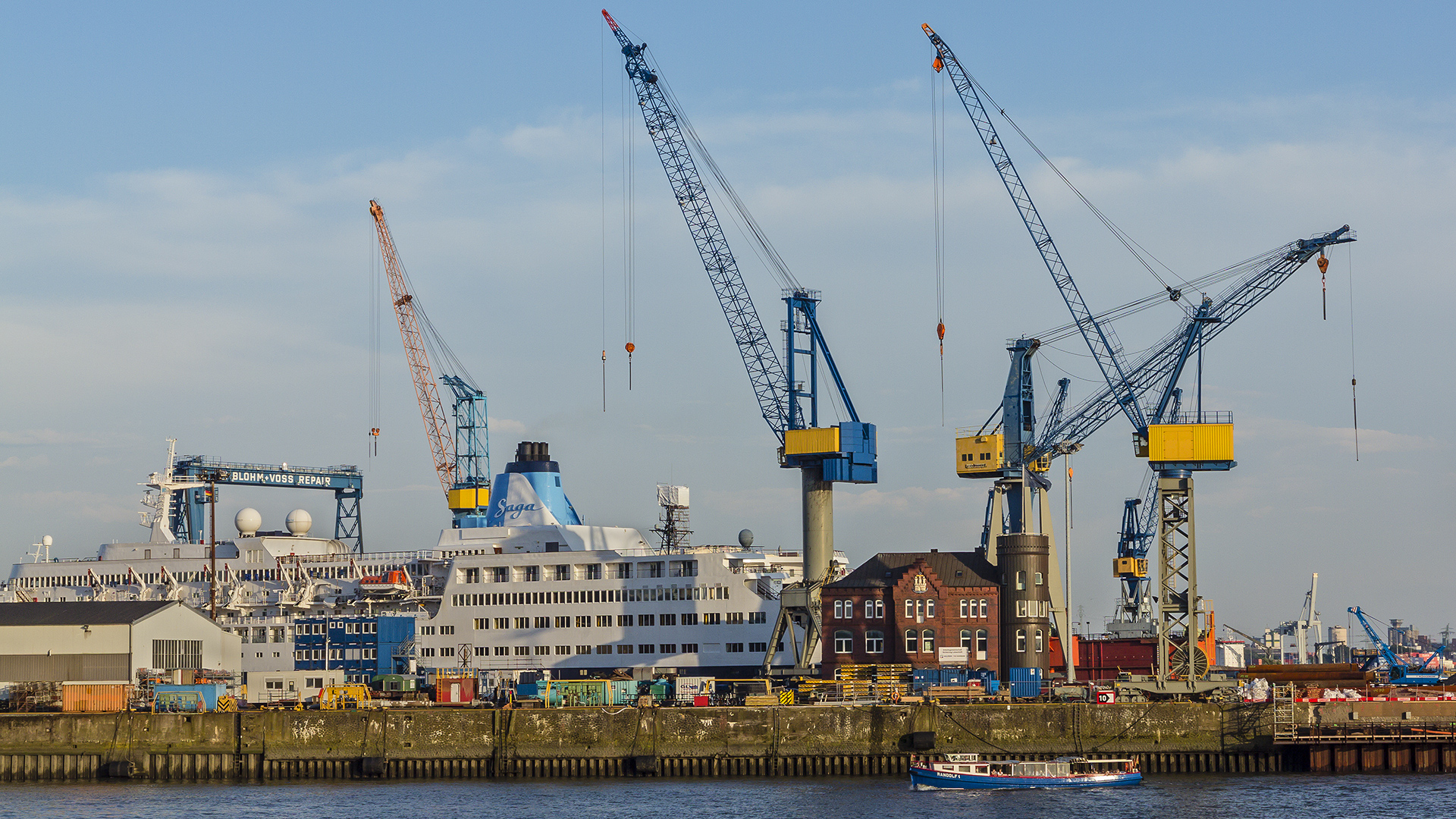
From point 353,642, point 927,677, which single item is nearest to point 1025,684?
point 927,677

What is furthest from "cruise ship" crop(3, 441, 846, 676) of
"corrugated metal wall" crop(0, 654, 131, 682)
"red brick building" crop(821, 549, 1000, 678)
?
"corrugated metal wall" crop(0, 654, 131, 682)

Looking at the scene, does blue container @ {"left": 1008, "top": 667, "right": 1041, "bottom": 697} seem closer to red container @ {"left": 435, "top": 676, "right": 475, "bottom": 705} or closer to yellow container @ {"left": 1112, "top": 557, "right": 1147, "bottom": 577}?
red container @ {"left": 435, "top": 676, "right": 475, "bottom": 705}

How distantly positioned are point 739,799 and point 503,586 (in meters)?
55.7

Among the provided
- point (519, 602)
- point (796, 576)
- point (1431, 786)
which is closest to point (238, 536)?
point (519, 602)

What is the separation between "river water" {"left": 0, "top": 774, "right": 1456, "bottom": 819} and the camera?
7125cm

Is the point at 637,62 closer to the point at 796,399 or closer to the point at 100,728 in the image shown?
the point at 796,399

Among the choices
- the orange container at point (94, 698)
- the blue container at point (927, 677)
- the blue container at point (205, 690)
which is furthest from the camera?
the blue container at point (927, 677)

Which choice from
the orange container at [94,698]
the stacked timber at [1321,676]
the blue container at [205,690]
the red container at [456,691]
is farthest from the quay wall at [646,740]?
the stacked timber at [1321,676]

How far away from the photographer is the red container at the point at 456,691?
9538 centimetres

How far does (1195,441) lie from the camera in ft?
329

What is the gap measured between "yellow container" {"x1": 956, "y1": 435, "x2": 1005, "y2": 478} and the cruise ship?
39.1ft

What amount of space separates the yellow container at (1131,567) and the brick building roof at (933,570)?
58.1 meters

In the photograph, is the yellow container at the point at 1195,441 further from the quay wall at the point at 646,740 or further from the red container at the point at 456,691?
the red container at the point at 456,691

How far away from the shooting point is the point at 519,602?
128 metres
